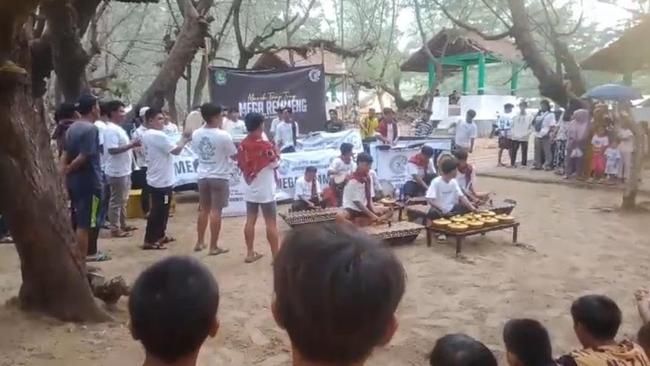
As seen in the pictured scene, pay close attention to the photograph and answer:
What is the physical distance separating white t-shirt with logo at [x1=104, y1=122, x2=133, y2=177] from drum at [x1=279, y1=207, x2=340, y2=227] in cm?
208

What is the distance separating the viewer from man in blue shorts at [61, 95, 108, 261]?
248 inches

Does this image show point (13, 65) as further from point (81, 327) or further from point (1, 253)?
point (1, 253)

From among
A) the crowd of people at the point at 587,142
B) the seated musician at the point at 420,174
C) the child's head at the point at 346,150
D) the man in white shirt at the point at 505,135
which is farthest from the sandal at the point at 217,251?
the man in white shirt at the point at 505,135

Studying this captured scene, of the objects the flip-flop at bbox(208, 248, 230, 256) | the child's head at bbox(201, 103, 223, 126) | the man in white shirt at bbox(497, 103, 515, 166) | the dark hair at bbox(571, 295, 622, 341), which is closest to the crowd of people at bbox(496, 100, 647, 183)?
the man in white shirt at bbox(497, 103, 515, 166)

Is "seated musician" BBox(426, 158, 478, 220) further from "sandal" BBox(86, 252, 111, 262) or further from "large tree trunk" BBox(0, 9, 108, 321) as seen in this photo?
"large tree trunk" BBox(0, 9, 108, 321)

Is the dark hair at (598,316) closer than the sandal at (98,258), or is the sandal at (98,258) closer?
the dark hair at (598,316)

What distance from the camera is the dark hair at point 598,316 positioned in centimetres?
304

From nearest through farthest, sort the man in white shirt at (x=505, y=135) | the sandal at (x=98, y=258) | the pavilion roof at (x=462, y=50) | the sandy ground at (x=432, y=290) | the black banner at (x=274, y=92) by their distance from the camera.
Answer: the sandy ground at (x=432, y=290), the sandal at (x=98, y=258), the black banner at (x=274, y=92), the man in white shirt at (x=505, y=135), the pavilion roof at (x=462, y=50)

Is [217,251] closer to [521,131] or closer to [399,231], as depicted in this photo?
[399,231]

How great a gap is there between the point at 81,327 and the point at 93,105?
2.40 meters

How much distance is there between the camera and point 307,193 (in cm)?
974

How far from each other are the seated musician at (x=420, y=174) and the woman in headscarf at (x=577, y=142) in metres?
5.19

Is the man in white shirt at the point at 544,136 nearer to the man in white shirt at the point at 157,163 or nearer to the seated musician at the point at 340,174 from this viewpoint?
the seated musician at the point at 340,174

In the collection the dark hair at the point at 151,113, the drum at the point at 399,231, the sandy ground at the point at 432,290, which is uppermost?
the dark hair at the point at 151,113
